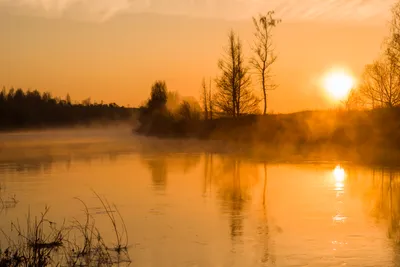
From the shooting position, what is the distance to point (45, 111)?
113750mm

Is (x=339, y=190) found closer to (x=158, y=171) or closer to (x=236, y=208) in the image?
(x=236, y=208)

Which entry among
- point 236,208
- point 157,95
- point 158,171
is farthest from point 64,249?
point 157,95

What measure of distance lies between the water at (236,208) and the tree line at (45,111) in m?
77.2

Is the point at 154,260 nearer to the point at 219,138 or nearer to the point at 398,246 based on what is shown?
the point at 398,246

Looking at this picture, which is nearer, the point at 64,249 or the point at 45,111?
the point at 64,249

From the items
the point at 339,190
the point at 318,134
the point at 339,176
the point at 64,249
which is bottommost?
the point at 64,249

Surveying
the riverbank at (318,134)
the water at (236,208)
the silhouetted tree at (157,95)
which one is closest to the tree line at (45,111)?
the silhouetted tree at (157,95)

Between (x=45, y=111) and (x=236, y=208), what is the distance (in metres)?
105

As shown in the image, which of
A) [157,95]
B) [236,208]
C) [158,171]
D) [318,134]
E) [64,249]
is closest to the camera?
[64,249]

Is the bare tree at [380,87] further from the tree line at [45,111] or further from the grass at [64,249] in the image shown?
the tree line at [45,111]

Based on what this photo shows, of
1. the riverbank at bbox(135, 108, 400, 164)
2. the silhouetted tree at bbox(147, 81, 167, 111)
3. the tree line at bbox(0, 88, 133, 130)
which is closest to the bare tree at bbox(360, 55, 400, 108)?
the riverbank at bbox(135, 108, 400, 164)

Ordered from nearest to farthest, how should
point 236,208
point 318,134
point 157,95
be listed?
point 236,208 → point 318,134 → point 157,95

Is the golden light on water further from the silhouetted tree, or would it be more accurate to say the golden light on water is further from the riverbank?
the silhouetted tree

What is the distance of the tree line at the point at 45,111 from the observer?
98188 millimetres
